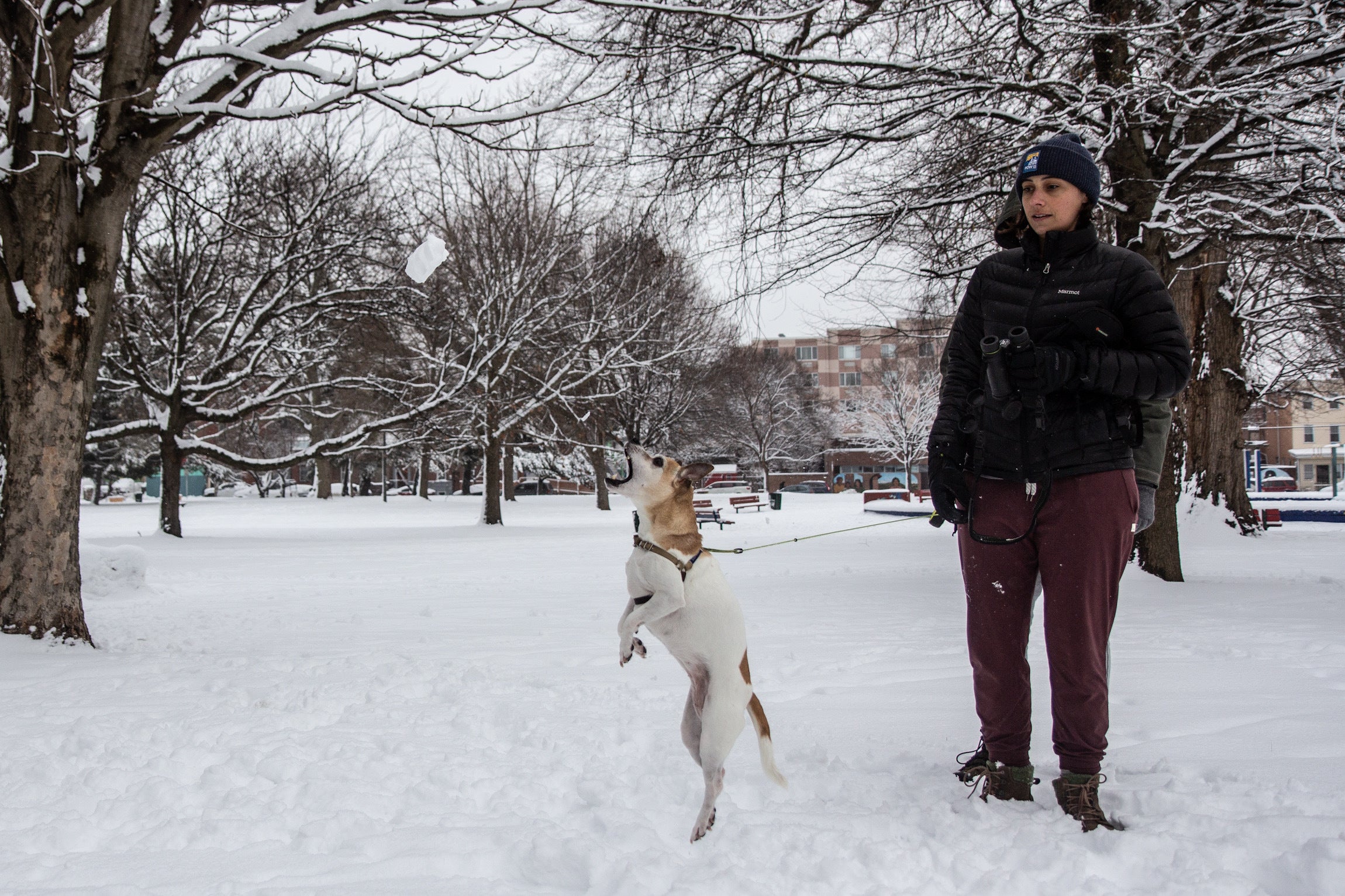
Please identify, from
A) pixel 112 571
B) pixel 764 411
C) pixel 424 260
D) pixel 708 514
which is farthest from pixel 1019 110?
pixel 764 411

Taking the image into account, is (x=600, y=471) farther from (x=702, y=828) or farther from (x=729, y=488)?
(x=702, y=828)

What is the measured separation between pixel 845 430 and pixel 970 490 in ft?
196

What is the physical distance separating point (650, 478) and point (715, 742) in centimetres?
85

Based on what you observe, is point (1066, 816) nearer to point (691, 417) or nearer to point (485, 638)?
point (485, 638)

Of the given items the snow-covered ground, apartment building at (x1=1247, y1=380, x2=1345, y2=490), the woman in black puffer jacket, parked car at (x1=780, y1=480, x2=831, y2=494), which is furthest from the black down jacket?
apartment building at (x1=1247, y1=380, x2=1345, y2=490)

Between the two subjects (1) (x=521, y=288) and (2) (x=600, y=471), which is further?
(2) (x=600, y=471)

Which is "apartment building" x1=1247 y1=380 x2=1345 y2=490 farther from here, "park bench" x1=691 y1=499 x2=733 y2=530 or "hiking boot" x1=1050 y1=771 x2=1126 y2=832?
"hiking boot" x1=1050 y1=771 x2=1126 y2=832

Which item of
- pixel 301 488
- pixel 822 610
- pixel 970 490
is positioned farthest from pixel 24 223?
pixel 301 488

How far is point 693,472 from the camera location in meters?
2.88

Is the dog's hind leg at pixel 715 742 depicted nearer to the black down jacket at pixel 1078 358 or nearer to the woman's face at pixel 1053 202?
the black down jacket at pixel 1078 358

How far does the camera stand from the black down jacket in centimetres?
292

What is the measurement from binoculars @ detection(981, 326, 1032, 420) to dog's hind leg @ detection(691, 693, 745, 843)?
1315mm

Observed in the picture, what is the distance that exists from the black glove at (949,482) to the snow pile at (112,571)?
908cm

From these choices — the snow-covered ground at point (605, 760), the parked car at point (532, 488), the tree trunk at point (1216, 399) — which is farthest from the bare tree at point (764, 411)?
the snow-covered ground at point (605, 760)
